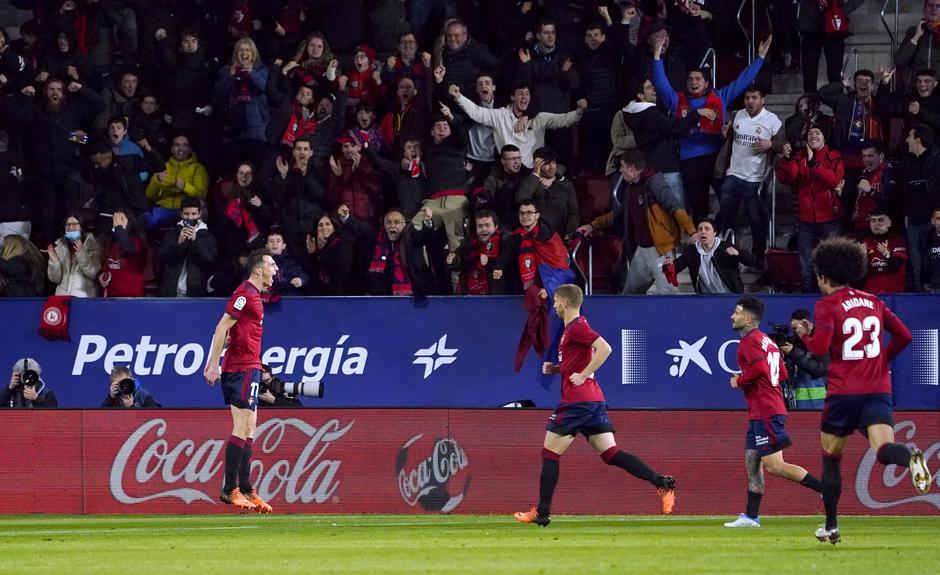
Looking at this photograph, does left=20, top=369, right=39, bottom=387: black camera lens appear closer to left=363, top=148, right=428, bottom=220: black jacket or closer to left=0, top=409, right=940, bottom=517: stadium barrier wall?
left=0, top=409, right=940, bottom=517: stadium barrier wall

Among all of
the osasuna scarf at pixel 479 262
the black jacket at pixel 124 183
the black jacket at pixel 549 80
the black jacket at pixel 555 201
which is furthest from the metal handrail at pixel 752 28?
the black jacket at pixel 124 183

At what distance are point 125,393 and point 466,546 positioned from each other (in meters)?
7.23

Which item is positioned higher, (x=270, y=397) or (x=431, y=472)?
(x=270, y=397)

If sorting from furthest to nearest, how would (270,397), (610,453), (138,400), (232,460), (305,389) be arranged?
(138,400), (270,397), (305,389), (232,460), (610,453)

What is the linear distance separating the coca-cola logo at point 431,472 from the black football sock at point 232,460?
248cm

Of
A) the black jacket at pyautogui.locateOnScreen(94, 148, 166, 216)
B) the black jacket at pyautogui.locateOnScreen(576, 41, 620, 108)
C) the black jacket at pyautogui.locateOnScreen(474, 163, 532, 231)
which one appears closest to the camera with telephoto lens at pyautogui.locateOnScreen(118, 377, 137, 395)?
the black jacket at pyautogui.locateOnScreen(94, 148, 166, 216)

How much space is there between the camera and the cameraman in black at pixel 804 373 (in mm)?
15508

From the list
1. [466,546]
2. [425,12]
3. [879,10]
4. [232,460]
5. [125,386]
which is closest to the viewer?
[466,546]

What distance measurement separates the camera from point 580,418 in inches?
492

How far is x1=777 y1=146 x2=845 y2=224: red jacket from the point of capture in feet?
57.1

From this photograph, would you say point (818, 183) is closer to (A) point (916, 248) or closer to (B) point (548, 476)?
(A) point (916, 248)

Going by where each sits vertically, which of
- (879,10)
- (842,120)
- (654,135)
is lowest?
(654,135)

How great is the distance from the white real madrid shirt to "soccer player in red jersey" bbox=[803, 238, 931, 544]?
8.13 m

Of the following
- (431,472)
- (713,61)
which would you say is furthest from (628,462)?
(713,61)
